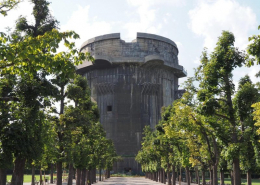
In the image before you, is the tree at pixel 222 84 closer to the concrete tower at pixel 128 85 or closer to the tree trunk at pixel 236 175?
the tree trunk at pixel 236 175

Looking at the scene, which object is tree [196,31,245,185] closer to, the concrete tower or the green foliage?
the green foliage

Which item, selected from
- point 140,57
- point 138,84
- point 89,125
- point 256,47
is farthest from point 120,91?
point 256,47

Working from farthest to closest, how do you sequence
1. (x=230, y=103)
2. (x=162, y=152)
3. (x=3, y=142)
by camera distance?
1. (x=162, y=152)
2. (x=230, y=103)
3. (x=3, y=142)

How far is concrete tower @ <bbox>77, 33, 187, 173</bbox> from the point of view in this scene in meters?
94.8

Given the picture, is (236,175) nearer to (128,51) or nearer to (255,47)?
(255,47)

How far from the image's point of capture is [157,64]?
97.8 m

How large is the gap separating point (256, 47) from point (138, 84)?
8823 cm

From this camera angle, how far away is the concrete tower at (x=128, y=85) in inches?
3730

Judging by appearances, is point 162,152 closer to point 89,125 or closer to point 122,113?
point 89,125

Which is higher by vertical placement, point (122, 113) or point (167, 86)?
point (167, 86)

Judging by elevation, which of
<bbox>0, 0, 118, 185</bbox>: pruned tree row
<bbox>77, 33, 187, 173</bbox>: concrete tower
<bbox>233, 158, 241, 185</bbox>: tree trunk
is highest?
<bbox>77, 33, 187, 173</bbox>: concrete tower

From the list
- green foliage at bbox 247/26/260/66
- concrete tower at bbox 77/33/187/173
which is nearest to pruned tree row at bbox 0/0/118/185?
green foliage at bbox 247/26/260/66

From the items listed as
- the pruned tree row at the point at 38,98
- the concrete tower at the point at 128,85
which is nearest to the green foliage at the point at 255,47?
the pruned tree row at the point at 38,98

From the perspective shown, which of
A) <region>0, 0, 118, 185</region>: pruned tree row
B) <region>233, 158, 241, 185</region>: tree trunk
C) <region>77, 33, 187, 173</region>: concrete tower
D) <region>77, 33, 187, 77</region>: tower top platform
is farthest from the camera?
<region>77, 33, 187, 77</region>: tower top platform
